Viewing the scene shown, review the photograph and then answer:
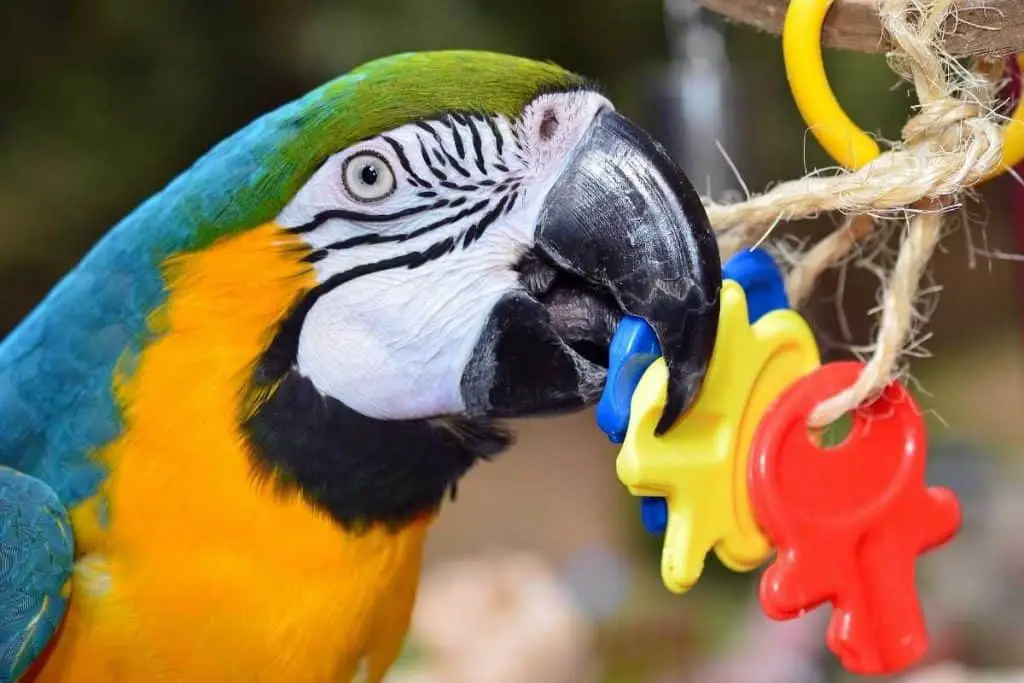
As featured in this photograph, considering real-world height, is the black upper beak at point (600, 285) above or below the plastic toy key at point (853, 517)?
above

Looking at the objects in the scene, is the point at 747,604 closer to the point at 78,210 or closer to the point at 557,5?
the point at 557,5

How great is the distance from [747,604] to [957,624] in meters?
0.38

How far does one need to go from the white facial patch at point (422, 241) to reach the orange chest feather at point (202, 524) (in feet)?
0.10

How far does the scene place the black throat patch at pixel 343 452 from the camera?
2.15 feet

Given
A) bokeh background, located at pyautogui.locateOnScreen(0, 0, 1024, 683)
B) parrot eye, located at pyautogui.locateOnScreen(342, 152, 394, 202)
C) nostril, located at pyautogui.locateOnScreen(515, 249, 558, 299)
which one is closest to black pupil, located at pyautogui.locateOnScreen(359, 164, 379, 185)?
parrot eye, located at pyautogui.locateOnScreen(342, 152, 394, 202)

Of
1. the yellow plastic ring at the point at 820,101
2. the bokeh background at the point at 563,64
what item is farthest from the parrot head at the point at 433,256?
Result: the bokeh background at the point at 563,64

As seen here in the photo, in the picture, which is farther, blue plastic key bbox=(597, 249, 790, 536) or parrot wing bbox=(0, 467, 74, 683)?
parrot wing bbox=(0, 467, 74, 683)

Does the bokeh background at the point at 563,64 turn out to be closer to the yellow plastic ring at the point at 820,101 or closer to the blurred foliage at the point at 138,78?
the blurred foliage at the point at 138,78

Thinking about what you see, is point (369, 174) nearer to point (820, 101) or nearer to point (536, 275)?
point (536, 275)

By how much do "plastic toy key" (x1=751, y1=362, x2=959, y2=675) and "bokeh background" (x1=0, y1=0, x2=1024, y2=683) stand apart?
84 cm

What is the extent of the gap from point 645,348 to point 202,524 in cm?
30

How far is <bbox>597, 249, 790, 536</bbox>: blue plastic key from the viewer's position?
1.78ft

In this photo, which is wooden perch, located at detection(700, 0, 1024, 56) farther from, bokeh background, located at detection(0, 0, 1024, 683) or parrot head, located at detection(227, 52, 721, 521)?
bokeh background, located at detection(0, 0, 1024, 683)

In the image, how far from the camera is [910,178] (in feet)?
1.61
